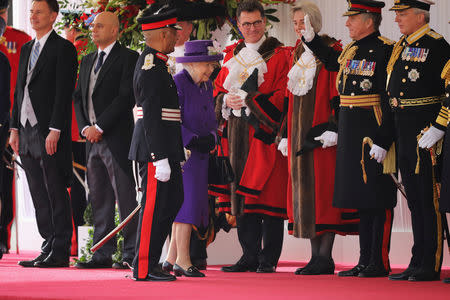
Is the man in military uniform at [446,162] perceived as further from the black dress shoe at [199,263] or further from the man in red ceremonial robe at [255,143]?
the black dress shoe at [199,263]

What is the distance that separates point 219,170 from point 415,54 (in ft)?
4.35

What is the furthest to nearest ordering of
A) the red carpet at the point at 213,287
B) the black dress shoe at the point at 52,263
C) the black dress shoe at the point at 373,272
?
the black dress shoe at the point at 52,263 → the black dress shoe at the point at 373,272 → the red carpet at the point at 213,287

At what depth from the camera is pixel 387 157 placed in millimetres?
4898

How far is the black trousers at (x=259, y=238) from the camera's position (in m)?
5.41

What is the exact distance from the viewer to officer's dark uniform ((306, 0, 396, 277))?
492cm

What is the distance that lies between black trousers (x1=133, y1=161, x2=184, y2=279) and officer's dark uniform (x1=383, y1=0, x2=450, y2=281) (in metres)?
1.17

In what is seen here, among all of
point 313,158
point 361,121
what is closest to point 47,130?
point 313,158

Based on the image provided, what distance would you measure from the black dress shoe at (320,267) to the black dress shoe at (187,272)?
589 mm

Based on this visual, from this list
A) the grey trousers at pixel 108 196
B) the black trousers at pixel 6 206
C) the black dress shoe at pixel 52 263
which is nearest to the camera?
the grey trousers at pixel 108 196

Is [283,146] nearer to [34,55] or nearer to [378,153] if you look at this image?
[378,153]

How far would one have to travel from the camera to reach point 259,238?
5.49 m

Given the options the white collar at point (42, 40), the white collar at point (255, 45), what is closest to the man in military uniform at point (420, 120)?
the white collar at point (255, 45)

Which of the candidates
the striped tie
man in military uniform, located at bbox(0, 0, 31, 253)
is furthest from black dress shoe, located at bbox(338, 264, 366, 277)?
man in military uniform, located at bbox(0, 0, 31, 253)

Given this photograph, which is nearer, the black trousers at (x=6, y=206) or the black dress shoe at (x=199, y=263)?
the black dress shoe at (x=199, y=263)
